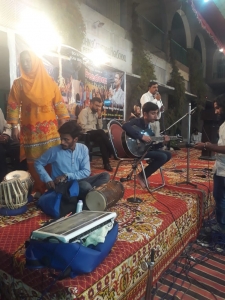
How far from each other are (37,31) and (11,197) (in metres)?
3.87

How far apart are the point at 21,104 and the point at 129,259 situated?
2242mm

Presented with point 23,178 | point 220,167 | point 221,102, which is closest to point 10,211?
point 23,178

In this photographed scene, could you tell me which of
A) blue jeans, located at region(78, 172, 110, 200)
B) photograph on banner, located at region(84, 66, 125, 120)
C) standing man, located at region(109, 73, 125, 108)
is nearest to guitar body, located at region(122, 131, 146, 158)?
blue jeans, located at region(78, 172, 110, 200)

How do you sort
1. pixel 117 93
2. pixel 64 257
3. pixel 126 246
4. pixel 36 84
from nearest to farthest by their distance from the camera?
pixel 64 257 < pixel 126 246 < pixel 36 84 < pixel 117 93

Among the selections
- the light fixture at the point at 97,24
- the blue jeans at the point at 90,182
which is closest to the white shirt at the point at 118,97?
the light fixture at the point at 97,24

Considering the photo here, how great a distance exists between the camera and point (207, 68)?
55.9 feet

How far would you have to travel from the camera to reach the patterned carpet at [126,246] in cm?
149

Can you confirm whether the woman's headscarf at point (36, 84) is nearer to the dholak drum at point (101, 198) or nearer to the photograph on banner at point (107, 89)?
the dholak drum at point (101, 198)

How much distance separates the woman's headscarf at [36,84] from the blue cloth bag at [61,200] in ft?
3.76

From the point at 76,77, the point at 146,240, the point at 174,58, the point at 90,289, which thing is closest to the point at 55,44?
the point at 76,77

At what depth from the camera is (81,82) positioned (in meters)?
6.00

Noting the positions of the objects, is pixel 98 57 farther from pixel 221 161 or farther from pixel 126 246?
pixel 126 246

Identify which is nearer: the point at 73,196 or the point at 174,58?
the point at 73,196

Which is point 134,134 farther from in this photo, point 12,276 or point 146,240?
point 12,276
